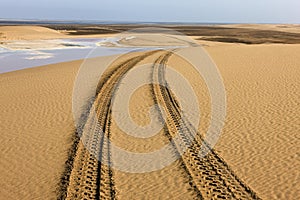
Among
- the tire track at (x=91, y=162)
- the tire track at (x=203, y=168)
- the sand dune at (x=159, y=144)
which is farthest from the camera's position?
the sand dune at (x=159, y=144)

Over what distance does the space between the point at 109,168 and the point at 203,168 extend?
199 cm

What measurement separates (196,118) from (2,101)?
24.2 ft

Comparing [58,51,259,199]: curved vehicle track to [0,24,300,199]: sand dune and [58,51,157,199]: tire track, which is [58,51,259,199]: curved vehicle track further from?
[0,24,300,199]: sand dune

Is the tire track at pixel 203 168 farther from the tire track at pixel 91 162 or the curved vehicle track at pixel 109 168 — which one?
the tire track at pixel 91 162

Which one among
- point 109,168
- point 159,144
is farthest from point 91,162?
point 159,144

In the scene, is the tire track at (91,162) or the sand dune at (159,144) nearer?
the tire track at (91,162)

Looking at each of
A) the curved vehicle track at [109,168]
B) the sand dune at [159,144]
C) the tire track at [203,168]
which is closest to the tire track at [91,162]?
the curved vehicle track at [109,168]

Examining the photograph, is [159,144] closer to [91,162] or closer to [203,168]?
[203,168]

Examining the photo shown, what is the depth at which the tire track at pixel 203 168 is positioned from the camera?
5.82 metres

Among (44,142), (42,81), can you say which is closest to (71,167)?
(44,142)

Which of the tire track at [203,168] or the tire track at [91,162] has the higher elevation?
the tire track at [203,168]

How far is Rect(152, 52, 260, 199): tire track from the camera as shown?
5820 millimetres

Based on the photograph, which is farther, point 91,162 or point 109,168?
point 91,162

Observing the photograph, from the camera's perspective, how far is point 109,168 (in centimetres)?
689
